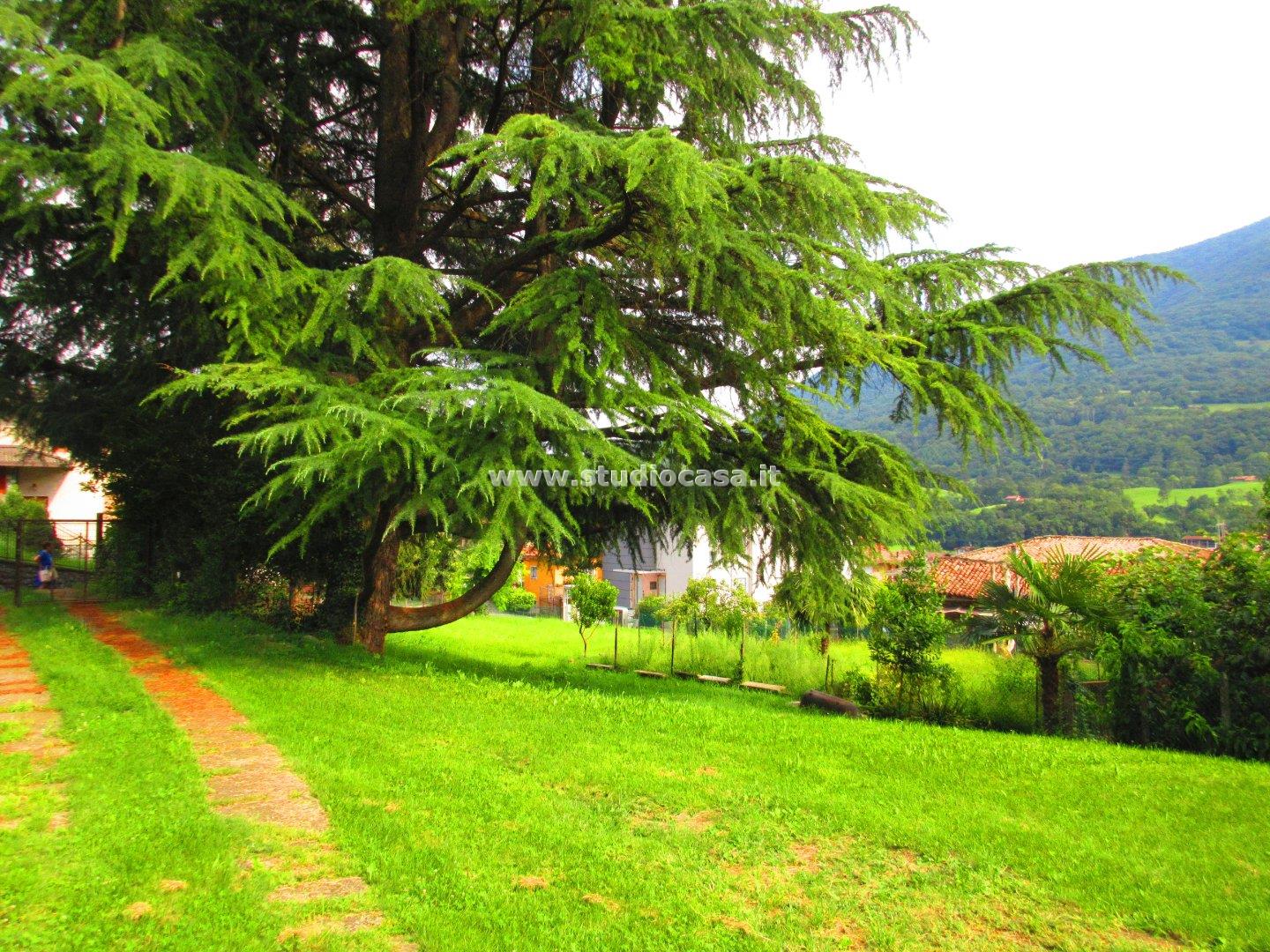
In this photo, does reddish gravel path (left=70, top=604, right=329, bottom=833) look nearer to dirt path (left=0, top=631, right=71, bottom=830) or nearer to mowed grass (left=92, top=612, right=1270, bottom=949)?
Answer: mowed grass (left=92, top=612, right=1270, bottom=949)

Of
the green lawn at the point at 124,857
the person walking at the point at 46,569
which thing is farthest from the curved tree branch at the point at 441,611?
the person walking at the point at 46,569

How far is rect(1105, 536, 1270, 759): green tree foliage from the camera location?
27.2 ft

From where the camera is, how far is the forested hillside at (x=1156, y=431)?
4094cm

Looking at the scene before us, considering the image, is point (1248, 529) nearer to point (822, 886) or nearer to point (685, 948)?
point (822, 886)

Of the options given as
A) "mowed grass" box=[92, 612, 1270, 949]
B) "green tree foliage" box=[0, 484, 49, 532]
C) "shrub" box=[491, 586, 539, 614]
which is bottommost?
"shrub" box=[491, 586, 539, 614]

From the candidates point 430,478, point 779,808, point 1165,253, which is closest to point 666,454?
point 430,478

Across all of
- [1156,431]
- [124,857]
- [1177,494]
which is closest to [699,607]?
[124,857]

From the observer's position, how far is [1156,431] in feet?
164

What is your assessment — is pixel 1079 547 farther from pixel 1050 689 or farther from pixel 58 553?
pixel 58 553

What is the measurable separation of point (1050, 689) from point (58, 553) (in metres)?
18.9

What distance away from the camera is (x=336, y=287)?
8.71m

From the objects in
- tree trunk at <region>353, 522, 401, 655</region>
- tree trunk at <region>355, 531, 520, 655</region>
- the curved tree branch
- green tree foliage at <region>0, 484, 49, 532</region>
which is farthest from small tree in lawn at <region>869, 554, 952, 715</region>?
green tree foliage at <region>0, 484, 49, 532</region>

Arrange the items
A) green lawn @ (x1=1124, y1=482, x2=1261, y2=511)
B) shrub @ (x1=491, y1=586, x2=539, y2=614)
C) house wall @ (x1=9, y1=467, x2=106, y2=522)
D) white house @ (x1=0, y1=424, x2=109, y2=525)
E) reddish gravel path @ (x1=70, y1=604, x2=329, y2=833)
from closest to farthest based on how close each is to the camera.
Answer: reddish gravel path @ (x1=70, y1=604, x2=329, y2=833)
white house @ (x1=0, y1=424, x2=109, y2=525)
house wall @ (x1=9, y1=467, x2=106, y2=522)
shrub @ (x1=491, y1=586, x2=539, y2=614)
green lawn @ (x1=1124, y1=482, x2=1261, y2=511)

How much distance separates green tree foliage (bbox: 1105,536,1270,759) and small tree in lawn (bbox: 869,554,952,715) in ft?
6.28
